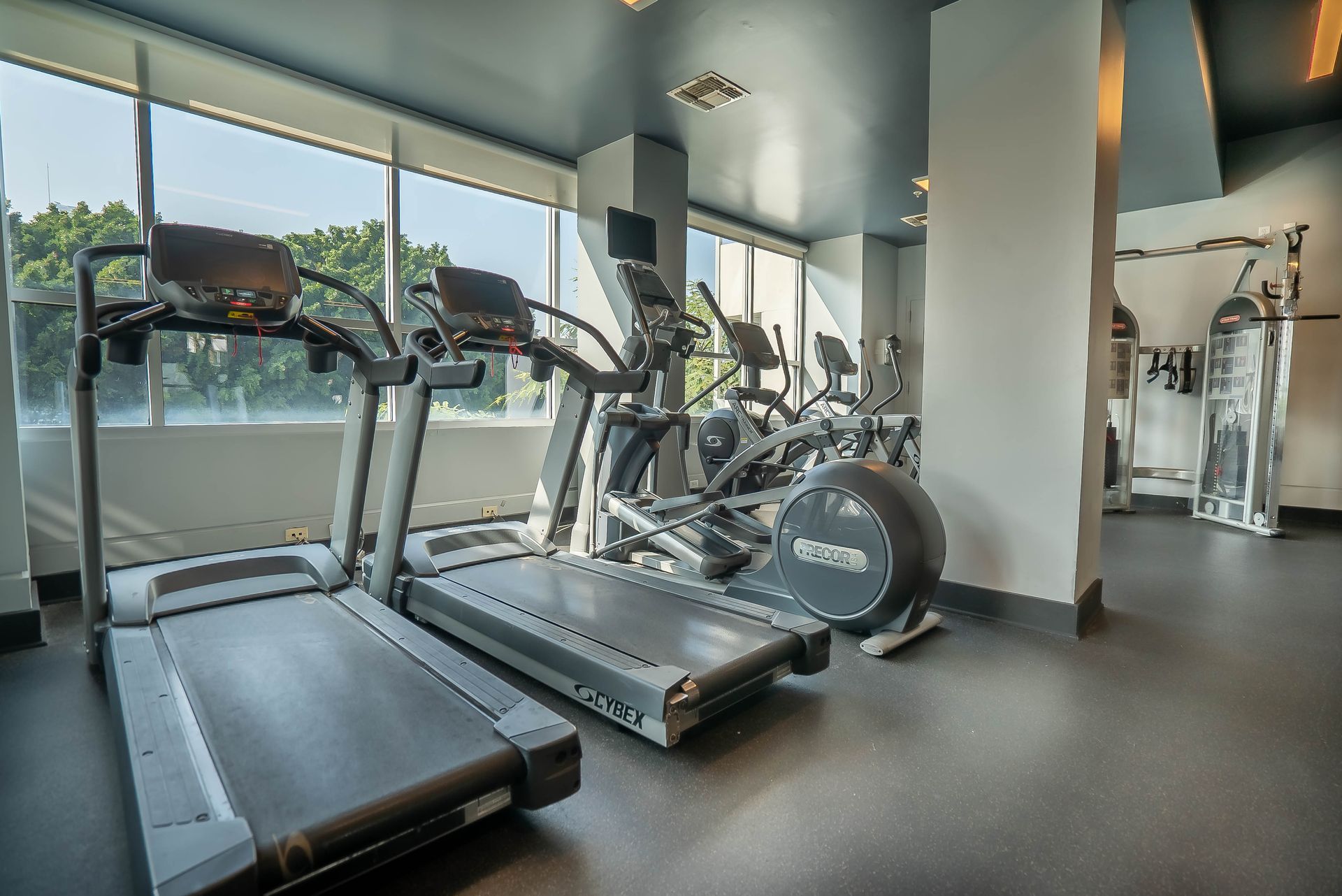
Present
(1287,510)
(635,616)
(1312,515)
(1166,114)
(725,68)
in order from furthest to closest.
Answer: (1287,510)
(1312,515)
(1166,114)
(725,68)
(635,616)

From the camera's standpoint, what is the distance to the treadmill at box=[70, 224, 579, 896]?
1.19m

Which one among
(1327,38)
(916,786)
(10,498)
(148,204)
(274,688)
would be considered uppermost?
(1327,38)

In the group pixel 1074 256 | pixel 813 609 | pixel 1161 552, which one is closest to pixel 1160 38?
pixel 1074 256

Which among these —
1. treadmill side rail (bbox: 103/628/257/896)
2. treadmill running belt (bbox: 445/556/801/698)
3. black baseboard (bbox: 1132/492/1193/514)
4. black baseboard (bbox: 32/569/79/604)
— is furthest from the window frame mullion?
black baseboard (bbox: 1132/492/1193/514)

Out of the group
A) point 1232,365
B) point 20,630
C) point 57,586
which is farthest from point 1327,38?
point 57,586

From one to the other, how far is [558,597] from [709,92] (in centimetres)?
333

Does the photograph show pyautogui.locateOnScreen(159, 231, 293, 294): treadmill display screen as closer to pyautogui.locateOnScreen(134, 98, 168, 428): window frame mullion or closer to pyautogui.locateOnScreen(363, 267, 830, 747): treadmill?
pyautogui.locateOnScreen(363, 267, 830, 747): treadmill

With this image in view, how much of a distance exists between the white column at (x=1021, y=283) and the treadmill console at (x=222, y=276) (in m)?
2.74

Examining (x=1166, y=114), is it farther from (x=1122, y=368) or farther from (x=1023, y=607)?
(x=1023, y=607)

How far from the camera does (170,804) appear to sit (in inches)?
48.1

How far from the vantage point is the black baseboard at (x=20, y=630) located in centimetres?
249

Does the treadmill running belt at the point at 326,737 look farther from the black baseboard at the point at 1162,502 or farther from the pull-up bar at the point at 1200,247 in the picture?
the black baseboard at the point at 1162,502

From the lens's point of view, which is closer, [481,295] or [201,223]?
[481,295]

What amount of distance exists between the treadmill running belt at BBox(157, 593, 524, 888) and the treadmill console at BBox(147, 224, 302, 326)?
1.04 meters
